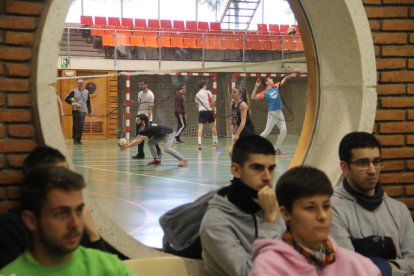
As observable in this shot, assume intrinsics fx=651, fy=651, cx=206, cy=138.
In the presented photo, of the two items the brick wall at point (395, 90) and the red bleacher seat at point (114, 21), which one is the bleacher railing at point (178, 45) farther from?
the brick wall at point (395, 90)

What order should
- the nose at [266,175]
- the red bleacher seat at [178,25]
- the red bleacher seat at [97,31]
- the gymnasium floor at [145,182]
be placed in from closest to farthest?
the nose at [266,175]
the gymnasium floor at [145,182]
the red bleacher seat at [97,31]
the red bleacher seat at [178,25]

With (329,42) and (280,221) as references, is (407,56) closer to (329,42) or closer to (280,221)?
(329,42)

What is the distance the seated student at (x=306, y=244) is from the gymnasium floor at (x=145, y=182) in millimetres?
2739

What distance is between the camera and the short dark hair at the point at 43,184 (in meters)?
2.22

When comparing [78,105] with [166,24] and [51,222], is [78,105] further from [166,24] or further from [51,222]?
[51,222]

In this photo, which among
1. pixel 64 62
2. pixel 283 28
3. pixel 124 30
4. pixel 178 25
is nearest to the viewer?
pixel 64 62

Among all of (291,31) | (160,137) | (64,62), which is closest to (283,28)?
(291,31)

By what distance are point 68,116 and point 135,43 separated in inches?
115

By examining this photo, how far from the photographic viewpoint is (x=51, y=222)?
7.18 ft

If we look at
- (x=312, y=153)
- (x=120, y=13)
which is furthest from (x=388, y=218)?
(x=120, y=13)

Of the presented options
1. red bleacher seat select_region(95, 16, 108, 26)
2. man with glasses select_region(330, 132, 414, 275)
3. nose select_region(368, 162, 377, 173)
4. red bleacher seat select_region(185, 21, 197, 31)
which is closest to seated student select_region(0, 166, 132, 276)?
man with glasses select_region(330, 132, 414, 275)

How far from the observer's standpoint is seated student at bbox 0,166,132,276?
219cm

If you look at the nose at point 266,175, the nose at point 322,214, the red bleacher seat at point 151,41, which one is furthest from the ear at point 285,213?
the red bleacher seat at point 151,41

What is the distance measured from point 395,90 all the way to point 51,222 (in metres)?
2.92
